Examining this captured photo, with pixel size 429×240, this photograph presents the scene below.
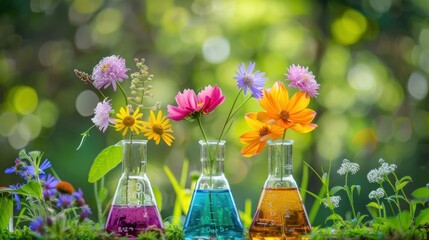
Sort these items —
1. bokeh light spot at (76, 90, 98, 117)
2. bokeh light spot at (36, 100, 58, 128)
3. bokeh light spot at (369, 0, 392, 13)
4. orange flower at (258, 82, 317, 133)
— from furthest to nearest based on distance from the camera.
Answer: bokeh light spot at (36, 100, 58, 128), bokeh light spot at (76, 90, 98, 117), bokeh light spot at (369, 0, 392, 13), orange flower at (258, 82, 317, 133)

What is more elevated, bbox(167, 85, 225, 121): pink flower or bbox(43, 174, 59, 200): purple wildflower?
bbox(167, 85, 225, 121): pink flower

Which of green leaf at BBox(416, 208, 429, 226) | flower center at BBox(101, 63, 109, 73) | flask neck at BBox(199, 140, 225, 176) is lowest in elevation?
green leaf at BBox(416, 208, 429, 226)

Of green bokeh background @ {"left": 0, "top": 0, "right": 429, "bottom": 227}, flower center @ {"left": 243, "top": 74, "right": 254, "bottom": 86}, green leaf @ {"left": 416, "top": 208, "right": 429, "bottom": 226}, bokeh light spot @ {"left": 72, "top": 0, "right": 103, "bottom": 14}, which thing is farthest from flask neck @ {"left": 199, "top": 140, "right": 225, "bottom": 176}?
bokeh light spot @ {"left": 72, "top": 0, "right": 103, "bottom": 14}

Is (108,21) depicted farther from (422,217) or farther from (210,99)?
(422,217)

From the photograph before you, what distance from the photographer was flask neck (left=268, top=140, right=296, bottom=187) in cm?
106

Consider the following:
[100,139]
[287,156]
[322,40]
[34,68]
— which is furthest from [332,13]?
[287,156]

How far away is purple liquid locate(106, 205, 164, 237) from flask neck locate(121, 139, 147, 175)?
63mm

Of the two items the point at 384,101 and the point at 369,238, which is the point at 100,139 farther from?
the point at 369,238

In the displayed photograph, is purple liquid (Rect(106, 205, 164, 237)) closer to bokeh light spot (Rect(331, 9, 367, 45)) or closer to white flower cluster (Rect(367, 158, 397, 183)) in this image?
white flower cluster (Rect(367, 158, 397, 183))

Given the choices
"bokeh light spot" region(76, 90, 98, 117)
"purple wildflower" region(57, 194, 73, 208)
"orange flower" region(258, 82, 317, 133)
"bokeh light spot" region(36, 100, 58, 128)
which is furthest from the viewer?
"bokeh light spot" region(36, 100, 58, 128)

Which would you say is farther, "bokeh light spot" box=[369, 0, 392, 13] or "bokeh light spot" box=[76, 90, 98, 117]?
"bokeh light spot" box=[76, 90, 98, 117]

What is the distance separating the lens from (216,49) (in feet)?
14.0

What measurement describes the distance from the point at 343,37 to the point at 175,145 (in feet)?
4.02

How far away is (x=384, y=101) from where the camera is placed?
3.97m
